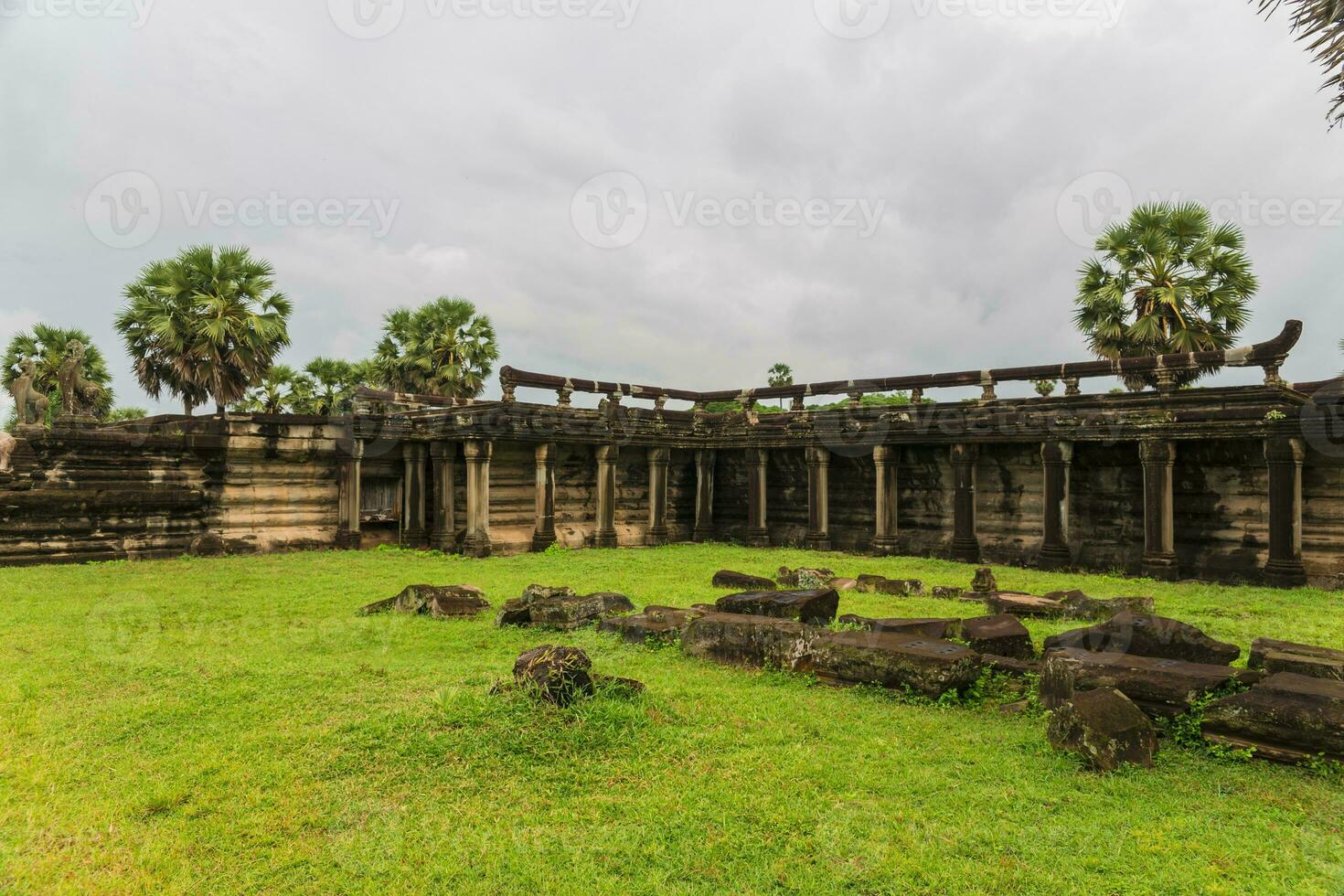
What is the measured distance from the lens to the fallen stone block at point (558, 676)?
5.39 metres

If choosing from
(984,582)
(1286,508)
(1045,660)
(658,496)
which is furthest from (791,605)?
(658,496)

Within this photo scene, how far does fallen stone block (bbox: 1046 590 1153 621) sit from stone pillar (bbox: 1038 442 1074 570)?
18.9ft

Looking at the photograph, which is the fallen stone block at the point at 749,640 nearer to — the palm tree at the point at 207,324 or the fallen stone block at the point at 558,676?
the fallen stone block at the point at 558,676

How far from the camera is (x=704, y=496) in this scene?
74.3 feet

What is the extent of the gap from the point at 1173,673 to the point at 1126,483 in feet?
40.0

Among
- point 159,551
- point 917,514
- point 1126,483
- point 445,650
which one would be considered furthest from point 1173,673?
point 159,551

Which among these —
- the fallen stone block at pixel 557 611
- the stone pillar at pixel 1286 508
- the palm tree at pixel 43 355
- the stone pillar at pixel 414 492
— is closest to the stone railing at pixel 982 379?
the stone pillar at pixel 1286 508

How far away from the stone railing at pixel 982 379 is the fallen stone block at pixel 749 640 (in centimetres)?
1178

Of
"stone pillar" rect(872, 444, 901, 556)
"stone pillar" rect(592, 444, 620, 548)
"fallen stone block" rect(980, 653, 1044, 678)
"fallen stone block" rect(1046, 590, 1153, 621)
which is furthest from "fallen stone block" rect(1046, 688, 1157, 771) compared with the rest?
"stone pillar" rect(592, 444, 620, 548)

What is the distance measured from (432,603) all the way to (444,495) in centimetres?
999

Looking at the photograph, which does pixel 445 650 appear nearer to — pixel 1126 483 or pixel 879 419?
pixel 879 419

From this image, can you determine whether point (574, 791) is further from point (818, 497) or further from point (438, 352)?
point (438, 352)

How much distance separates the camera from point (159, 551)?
16.0 metres

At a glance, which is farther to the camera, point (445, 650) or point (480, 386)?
point (480, 386)
